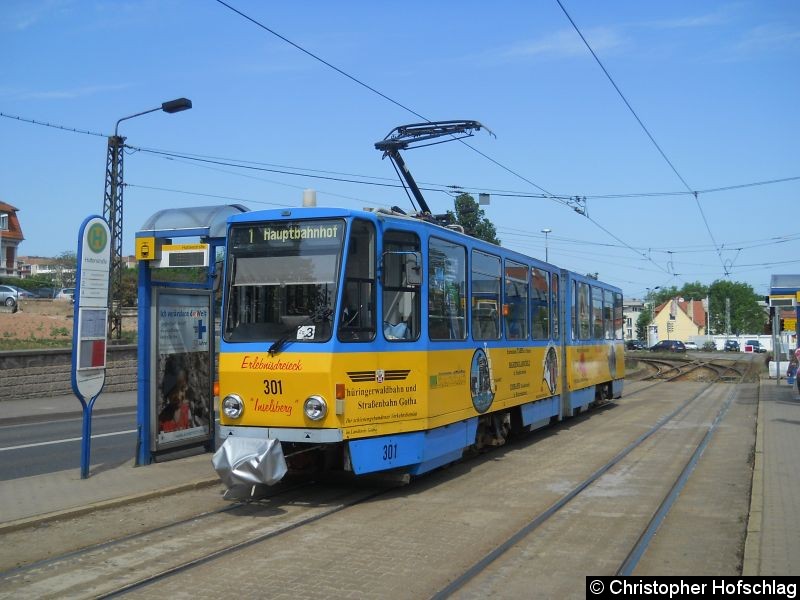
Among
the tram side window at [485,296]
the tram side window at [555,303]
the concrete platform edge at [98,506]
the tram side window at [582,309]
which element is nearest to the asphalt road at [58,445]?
the concrete platform edge at [98,506]

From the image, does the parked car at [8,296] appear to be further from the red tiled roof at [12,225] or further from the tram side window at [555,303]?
the tram side window at [555,303]

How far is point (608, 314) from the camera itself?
21094 mm

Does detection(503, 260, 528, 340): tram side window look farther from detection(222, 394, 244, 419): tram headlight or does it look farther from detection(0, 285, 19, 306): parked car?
detection(0, 285, 19, 306): parked car

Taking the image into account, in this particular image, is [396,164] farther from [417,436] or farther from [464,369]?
[417,436]

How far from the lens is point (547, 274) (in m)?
15.2

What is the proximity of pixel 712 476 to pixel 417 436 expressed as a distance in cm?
424

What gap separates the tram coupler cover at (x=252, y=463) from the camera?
26.6ft

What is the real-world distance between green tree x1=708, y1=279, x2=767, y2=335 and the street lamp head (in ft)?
487

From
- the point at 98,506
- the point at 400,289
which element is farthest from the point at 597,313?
the point at 98,506

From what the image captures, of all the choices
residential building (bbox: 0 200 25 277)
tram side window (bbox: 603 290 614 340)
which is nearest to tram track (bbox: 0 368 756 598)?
tram side window (bbox: 603 290 614 340)

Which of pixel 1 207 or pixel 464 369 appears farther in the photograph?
pixel 1 207

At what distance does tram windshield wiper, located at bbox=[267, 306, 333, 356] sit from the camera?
27.7 ft

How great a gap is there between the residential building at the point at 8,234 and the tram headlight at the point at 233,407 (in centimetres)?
6059

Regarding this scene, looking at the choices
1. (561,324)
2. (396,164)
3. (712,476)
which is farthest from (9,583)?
(561,324)
